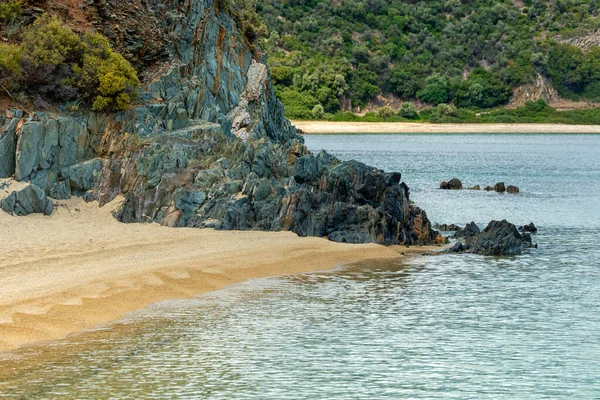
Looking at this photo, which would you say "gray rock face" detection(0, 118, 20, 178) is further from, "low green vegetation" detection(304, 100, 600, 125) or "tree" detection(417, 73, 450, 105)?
"tree" detection(417, 73, 450, 105)

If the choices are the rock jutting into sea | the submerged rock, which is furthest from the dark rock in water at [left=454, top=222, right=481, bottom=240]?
the submerged rock

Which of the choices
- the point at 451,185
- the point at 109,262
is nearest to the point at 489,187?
the point at 451,185

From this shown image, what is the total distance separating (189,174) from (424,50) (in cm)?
11903

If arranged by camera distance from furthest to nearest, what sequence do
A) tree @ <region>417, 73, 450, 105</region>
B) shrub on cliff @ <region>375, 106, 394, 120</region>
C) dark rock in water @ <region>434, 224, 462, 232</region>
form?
tree @ <region>417, 73, 450, 105</region> → shrub on cliff @ <region>375, 106, 394, 120</region> → dark rock in water @ <region>434, 224, 462, 232</region>

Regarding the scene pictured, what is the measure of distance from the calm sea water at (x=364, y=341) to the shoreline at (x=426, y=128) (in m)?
92.7

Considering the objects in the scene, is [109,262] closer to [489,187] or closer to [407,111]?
[489,187]

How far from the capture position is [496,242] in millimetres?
28938

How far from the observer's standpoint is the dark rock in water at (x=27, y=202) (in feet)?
86.8

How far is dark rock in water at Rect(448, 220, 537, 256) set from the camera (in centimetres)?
2864

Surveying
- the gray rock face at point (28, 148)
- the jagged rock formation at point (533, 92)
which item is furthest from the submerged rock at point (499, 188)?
the jagged rock formation at point (533, 92)

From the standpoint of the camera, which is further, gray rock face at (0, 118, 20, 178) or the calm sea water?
gray rock face at (0, 118, 20, 178)

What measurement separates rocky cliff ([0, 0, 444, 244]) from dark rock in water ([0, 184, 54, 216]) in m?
0.04

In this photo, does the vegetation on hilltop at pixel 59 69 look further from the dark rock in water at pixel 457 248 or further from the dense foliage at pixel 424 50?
the dense foliage at pixel 424 50

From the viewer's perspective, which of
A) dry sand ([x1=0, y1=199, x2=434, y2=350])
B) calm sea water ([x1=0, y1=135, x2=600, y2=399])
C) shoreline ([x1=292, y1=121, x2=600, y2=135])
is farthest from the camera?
shoreline ([x1=292, y1=121, x2=600, y2=135])
